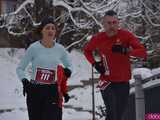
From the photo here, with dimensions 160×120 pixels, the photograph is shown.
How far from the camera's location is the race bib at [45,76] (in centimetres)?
640

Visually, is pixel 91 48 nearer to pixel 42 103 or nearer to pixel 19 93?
pixel 42 103

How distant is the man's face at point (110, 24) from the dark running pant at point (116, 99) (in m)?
0.59

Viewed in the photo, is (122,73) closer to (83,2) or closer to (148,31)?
(83,2)

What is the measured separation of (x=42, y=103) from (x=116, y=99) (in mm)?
806

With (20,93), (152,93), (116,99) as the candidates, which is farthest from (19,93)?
(152,93)

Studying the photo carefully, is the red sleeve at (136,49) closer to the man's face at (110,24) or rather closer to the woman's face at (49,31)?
the man's face at (110,24)

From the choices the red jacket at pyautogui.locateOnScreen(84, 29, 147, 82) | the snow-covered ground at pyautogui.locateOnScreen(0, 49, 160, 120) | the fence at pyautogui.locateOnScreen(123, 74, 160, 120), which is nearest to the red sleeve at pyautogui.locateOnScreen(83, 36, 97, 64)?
the red jacket at pyautogui.locateOnScreen(84, 29, 147, 82)

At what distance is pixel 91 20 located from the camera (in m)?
27.0

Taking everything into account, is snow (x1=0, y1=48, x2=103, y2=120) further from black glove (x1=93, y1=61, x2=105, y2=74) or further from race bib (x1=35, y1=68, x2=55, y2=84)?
black glove (x1=93, y1=61, x2=105, y2=74)

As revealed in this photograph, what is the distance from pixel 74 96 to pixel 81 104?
2.98ft

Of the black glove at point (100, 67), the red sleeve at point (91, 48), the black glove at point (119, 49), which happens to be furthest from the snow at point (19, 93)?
the black glove at point (119, 49)

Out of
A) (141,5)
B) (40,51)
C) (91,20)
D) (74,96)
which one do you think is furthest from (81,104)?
(40,51)

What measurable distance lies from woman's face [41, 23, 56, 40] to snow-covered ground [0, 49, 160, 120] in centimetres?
1351

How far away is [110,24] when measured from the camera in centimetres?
635
